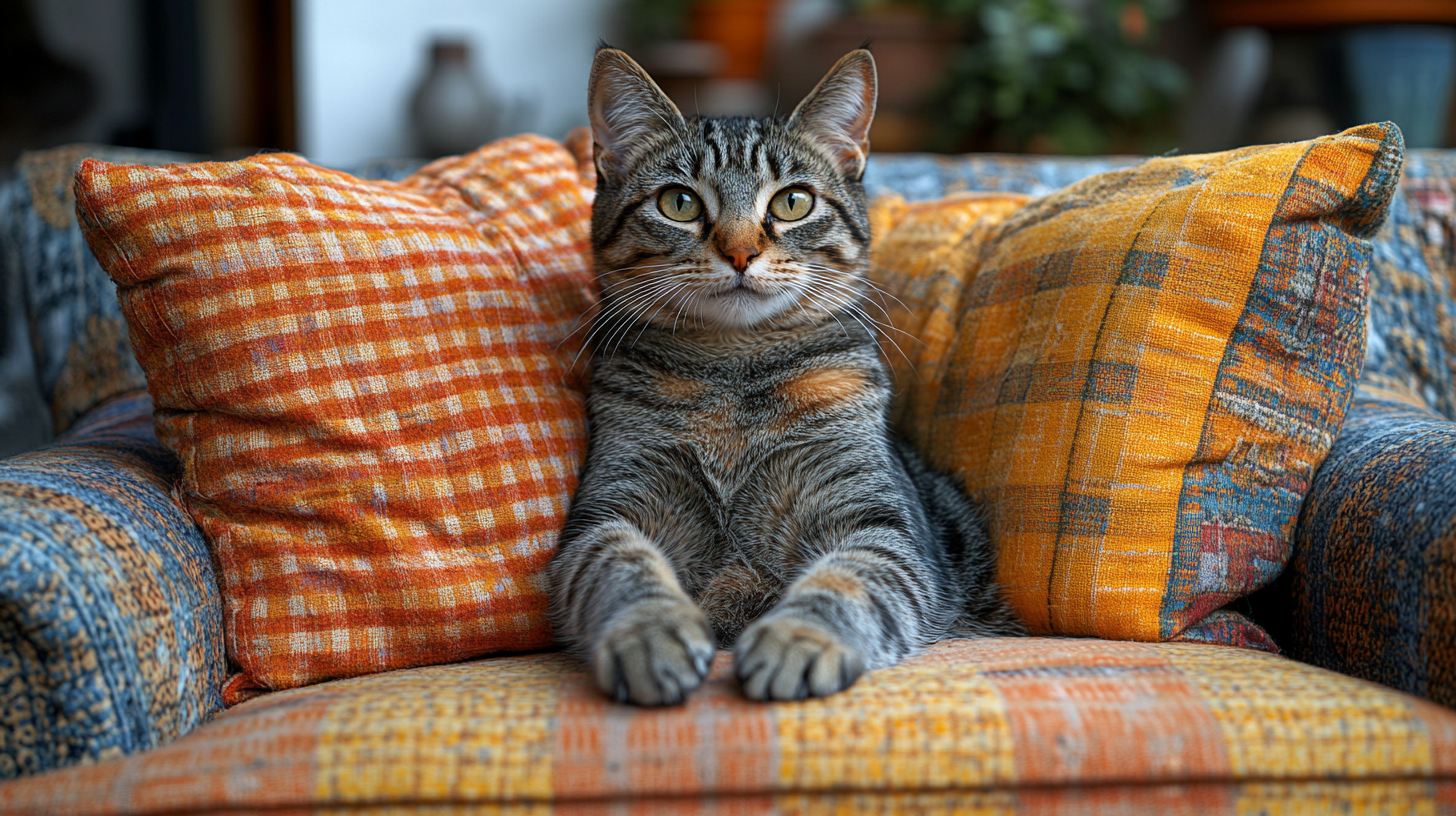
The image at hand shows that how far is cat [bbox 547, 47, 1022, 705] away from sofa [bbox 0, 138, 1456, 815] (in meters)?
0.15

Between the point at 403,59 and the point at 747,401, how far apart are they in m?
3.14

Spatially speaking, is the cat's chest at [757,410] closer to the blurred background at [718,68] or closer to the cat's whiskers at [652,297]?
the cat's whiskers at [652,297]

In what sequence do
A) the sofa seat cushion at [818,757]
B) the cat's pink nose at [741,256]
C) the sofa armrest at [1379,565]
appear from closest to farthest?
the sofa seat cushion at [818,757] → the sofa armrest at [1379,565] → the cat's pink nose at [741,256]

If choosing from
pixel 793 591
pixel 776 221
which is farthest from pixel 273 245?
pixel 793 591

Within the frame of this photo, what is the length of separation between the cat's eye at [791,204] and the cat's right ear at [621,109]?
0.71ft

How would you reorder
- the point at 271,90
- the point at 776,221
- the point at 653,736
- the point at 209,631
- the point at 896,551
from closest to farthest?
the point at 653,736 < the point at 209,631 < the point at 896,551 < the point at 776,221 < the point at 271,90

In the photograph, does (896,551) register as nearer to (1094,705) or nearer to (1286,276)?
(1094,705)

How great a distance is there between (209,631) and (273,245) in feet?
1.63

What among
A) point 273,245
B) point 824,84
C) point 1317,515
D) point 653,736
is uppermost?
point 824,84

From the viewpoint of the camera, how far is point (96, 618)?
97 cm

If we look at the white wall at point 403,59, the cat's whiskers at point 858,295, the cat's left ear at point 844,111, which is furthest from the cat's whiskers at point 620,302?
the white wall at point 403,59

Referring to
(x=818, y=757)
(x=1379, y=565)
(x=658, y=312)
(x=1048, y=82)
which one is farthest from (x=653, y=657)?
(x=1048, y=82)

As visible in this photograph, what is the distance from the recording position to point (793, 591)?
3.84ft

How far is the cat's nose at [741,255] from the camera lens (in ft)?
4.37
